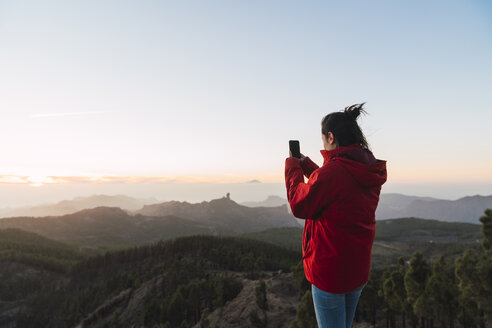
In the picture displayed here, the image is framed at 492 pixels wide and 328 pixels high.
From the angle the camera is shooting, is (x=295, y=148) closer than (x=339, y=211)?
No

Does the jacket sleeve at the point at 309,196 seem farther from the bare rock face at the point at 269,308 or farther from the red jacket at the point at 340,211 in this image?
the bare rock face at the point at 269,308

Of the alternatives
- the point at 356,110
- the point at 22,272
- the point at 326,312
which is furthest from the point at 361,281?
the point at 22,272

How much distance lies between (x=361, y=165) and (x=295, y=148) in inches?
54.1

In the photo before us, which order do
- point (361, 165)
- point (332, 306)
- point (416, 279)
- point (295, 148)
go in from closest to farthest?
point (361, 165)
point (332, 306)
point (295, 148)
point (416, 279)

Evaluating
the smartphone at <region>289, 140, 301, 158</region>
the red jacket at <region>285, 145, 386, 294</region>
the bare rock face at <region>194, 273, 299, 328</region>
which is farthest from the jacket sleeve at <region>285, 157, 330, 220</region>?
the bare rock face at <region>194, 273, 299, 328</region>

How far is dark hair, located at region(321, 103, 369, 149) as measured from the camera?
12.6 feet

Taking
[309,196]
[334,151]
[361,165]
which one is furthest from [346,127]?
[309,196]

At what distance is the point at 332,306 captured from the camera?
3.71m

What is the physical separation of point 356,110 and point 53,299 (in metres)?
194

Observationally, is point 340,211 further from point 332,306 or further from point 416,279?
point 416,279

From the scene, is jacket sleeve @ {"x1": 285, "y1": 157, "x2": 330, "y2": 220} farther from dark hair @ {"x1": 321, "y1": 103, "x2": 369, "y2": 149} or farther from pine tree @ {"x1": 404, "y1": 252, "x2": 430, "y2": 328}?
pine tree @ {"x1": 404, "y1": 252, "x2": 430, "y2": 328}

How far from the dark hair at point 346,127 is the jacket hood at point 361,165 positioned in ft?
0.61

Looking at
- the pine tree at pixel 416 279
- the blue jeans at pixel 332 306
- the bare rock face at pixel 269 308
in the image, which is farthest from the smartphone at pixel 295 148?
the bare rock face at pixel 269 308

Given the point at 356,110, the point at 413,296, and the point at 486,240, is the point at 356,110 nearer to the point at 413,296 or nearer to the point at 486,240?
the point at 486,240
